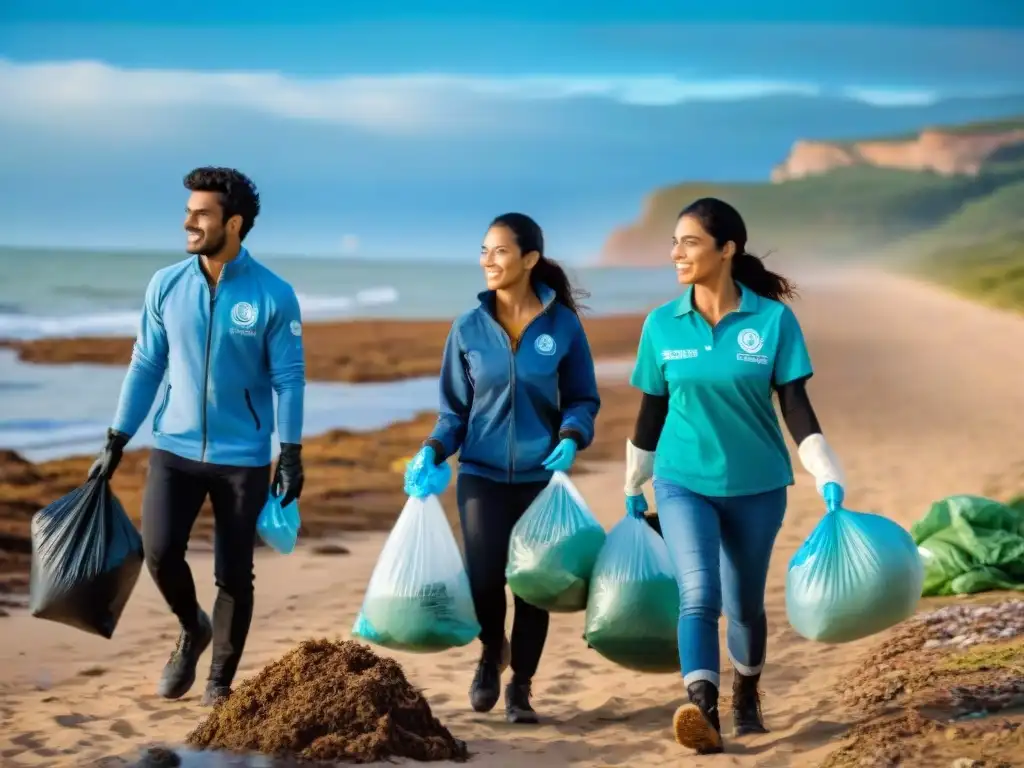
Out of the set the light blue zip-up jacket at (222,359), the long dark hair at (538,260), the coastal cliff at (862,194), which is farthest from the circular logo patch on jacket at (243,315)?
the coastal cliff at (862,194)

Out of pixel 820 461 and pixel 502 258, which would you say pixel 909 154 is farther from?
pixel 820 461

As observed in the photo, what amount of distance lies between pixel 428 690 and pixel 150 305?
1.67 m

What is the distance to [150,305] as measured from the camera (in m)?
4.78

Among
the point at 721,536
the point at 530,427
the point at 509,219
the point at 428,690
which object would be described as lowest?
the point at 428,690

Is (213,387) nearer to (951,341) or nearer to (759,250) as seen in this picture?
(951,341)

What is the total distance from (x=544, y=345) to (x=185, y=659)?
1557mm

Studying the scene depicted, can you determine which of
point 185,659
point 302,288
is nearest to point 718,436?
point 185,659

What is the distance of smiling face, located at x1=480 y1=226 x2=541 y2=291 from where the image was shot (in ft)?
15.1

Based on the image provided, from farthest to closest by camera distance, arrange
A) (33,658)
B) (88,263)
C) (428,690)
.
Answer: (88,263), (33,658), (428,690)

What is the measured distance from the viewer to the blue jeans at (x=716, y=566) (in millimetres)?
4152

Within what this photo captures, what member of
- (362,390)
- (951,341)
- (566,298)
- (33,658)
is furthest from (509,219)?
(951,341)

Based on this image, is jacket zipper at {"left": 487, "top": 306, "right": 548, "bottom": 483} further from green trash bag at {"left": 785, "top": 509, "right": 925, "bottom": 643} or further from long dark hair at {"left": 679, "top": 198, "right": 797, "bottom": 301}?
green trash bag at {"left": 785, "top": 509, "right": 925, "bottom": 643}

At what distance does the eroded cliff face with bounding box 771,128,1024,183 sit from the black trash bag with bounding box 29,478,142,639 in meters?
23.1

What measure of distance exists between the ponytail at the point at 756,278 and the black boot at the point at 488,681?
135 cm
